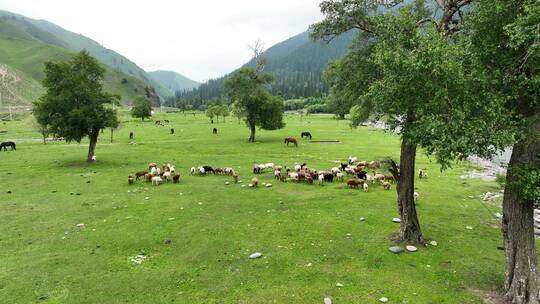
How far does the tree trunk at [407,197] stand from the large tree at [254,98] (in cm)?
4530

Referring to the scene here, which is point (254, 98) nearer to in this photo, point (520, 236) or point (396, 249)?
point (396, 249)

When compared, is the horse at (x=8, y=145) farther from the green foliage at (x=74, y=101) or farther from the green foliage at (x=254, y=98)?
the green foliage at (x=254, y=98)

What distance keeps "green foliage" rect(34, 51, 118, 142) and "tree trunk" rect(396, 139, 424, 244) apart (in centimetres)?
3516

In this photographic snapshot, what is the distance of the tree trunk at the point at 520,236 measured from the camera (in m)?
12.0

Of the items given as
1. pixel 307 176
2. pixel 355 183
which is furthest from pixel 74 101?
pixel 355 183

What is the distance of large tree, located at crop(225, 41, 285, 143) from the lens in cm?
6169

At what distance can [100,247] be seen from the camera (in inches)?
697

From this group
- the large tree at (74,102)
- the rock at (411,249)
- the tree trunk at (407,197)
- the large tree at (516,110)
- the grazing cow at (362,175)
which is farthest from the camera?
the large tree at (74,102)

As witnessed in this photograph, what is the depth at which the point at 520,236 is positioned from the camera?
1247cm

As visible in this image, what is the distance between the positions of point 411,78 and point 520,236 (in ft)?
21.2

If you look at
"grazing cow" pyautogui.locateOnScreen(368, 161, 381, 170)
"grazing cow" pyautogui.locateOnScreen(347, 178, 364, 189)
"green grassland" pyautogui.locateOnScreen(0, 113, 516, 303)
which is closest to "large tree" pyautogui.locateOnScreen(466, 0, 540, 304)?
"green grassland" pyautogui.locateOnScreen(0, 113, 516, 303)

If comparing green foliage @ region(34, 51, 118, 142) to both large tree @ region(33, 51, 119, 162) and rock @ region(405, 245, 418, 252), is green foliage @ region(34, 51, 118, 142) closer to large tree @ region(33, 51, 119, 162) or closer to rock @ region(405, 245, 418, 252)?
large tree @ region(33, 51, 119, 162)

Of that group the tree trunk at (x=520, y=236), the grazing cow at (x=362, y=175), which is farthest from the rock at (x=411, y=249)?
the grazing cow at (x=362, y=175)

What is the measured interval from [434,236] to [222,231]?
10885 millimetres
